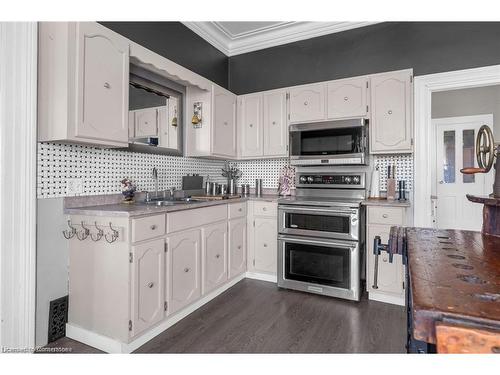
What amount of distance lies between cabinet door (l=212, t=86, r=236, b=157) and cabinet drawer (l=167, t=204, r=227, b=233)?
73cm

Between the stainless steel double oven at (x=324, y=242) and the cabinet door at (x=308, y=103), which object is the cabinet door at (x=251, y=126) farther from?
the stainless steel double oven at (x=324, y=242)

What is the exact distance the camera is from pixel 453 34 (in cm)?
271

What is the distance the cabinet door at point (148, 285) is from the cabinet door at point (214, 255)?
1.74 feet

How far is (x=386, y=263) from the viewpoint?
2.59m

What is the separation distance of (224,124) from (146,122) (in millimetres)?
941

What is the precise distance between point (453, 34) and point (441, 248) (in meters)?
2.71

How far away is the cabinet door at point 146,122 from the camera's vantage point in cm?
248

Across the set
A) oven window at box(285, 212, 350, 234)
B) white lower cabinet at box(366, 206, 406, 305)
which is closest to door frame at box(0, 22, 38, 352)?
oven window at box(285, 212, 350, 234)

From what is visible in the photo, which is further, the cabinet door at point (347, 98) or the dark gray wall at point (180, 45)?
the cabinet door at point (347, 98)

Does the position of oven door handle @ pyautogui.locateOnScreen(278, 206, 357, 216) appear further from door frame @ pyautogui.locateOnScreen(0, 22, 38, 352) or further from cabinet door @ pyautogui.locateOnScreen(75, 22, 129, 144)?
door frame @ pyautogui.locateOnScreen(0, 22, 38, 352)

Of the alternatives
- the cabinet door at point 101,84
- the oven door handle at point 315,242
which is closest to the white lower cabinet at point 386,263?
the oven door handle at point 315,242

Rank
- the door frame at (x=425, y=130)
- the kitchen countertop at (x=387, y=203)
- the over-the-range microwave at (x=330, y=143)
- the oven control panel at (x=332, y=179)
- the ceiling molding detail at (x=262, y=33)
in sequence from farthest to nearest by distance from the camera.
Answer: the ceiling molding detail at (x=262, y=33), the oven control panel at (x=332, y=179), the over-the-range microwave at (x=330, y=143), the door frame at (x=425, y=130), the kitchen countertop at (x=387, y=203)

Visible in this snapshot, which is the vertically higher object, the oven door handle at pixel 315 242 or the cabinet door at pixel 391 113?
the cabinet door at pixel 391 113

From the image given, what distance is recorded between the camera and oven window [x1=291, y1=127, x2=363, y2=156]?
2826 millimetres
